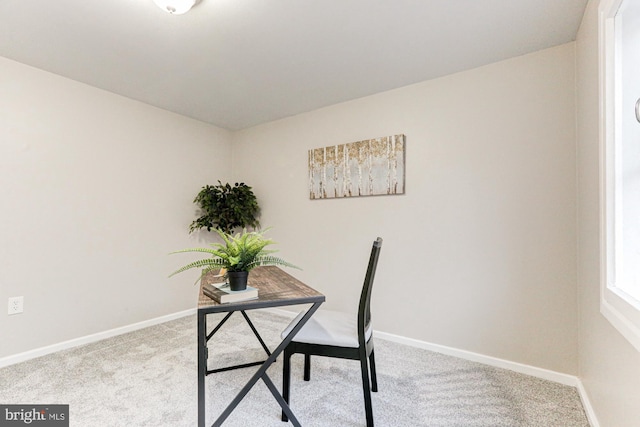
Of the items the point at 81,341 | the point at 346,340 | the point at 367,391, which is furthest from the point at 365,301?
the point at 81,341

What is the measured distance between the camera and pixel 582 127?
1788 millimetres

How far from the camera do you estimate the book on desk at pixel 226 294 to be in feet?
4.29

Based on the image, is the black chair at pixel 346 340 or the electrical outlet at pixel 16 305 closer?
the black chair at pixel 346 340

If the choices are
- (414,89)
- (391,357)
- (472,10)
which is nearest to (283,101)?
(414,89)

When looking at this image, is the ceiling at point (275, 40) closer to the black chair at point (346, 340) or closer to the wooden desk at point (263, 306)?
the black chair at point (346, 340)

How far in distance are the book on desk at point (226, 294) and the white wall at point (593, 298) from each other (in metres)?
1.40

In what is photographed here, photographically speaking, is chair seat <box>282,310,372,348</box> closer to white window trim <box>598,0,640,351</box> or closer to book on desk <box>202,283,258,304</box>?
book on desk <box>202,283,258,304</box>

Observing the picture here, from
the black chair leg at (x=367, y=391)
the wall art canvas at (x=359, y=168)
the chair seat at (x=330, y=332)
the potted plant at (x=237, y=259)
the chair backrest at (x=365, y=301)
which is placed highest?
the wall art canvas at (x=359, y=168)

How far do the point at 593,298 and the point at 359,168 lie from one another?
1845mm

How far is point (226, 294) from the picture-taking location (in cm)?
132

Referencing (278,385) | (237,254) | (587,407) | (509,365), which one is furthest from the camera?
(509,365)

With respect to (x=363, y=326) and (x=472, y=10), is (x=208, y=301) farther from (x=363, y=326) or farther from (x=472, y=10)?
(x=472, y=10)

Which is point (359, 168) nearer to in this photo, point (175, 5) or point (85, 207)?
point (175, 5)

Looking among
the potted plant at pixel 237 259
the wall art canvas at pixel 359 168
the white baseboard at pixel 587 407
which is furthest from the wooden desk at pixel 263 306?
the white baseboard at pixel 587 407
